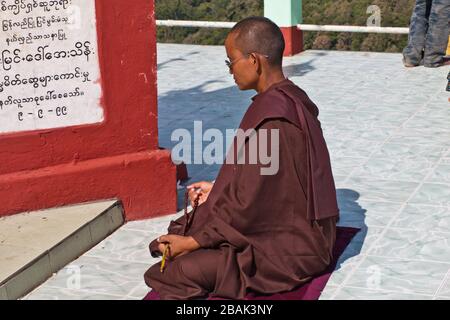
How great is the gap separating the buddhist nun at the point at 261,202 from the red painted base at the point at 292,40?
6268 millimetres

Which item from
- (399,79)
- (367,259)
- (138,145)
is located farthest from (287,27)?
(367,259)

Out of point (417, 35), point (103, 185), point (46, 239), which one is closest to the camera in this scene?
point (46, 239)

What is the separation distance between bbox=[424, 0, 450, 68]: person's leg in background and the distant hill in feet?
31.7

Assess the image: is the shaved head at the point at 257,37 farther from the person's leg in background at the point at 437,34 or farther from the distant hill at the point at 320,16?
the distant hill at the point at 320,16

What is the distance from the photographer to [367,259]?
17.1 feet

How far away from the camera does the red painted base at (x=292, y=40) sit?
11008 mm

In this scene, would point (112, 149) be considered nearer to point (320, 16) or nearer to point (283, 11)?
point (283, 11)

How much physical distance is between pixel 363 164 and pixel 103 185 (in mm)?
2030

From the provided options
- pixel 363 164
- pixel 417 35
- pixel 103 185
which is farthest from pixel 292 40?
pixel 103 185

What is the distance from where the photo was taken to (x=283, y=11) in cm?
1100

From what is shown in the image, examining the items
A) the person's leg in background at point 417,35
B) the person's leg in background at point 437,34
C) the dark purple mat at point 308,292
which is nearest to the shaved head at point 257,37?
the dark purple mat at point 308,292

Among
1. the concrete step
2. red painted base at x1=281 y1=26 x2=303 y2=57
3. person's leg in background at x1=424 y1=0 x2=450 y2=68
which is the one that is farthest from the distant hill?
the concrete step

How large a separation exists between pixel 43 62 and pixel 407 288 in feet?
7.73

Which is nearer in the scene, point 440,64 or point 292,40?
point 440,64
